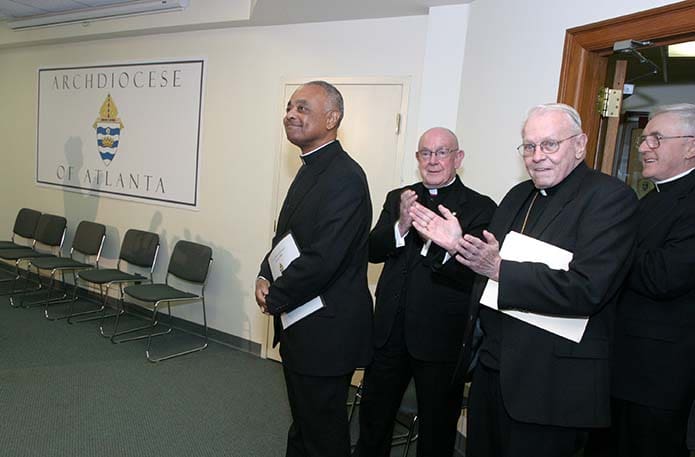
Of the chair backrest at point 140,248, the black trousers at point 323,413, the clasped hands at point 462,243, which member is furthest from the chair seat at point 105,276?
the clasped hands at point 462,243

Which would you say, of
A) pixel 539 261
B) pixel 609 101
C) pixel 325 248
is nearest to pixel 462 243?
pixel 539 261

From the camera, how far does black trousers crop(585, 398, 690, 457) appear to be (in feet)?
5.52

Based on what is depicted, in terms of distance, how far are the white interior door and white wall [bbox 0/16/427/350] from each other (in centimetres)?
11

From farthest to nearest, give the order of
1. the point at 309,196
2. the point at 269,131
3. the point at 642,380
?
1. the point at 269,131
2. the point at 309,196
3. the point at 642,380

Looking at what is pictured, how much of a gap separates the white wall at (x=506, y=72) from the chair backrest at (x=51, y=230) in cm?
448

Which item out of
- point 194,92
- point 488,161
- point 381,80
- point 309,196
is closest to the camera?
point 309,196

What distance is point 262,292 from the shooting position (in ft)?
6.50

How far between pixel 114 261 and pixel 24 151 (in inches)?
80.8

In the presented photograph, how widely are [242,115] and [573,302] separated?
11.2 ft

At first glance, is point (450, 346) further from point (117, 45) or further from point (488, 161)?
point (117, 45)

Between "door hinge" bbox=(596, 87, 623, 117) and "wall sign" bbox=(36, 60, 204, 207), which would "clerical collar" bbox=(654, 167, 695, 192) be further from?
"wall sign" bbox=(36, 60, 204, 207)

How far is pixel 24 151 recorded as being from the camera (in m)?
5.83

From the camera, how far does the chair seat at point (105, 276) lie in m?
4.30

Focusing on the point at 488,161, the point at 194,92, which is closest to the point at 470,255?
the point at 488,161
